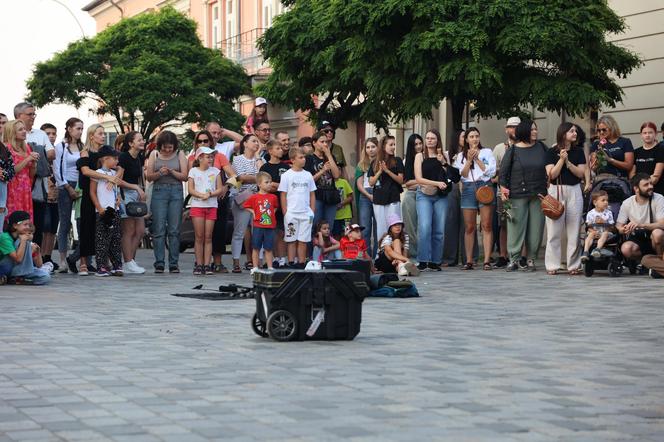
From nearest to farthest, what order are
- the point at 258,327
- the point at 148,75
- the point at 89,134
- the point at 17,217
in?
1. the point at 258,327
2. the point at 17,217
3. the point at 89,134
4. the point at 148,75

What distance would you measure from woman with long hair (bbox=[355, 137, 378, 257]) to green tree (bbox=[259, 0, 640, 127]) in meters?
3.00

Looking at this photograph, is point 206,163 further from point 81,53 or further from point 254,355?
point 81,53

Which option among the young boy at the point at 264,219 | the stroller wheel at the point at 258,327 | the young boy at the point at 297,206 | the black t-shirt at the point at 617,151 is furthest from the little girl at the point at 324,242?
the stroller wheel at the point at 258,327

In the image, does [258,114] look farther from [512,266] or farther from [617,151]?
[617,151]

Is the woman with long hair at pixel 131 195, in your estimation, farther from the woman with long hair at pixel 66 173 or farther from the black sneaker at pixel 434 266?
the black sneaker at pixel 434 266

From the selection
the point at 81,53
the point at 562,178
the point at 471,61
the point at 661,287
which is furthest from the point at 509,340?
the point at 81,53

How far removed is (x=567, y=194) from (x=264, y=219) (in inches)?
157

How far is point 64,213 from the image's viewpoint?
732 inches

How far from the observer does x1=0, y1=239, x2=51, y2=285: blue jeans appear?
1580 cm

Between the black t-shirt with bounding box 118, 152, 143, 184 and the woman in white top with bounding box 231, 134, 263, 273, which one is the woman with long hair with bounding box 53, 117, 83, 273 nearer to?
the black t-shirt with bounding box 118, 152, 143, 184

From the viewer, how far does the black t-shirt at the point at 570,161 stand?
59.3 feet

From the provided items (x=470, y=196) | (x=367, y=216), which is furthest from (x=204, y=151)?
(x=470, y=196)

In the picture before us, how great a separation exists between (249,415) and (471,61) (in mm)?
16616

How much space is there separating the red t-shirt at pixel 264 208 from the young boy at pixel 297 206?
147 mm
